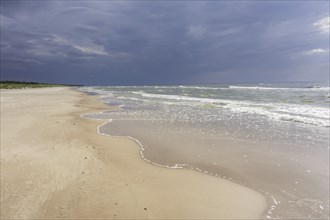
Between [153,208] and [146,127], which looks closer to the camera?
[153,208]

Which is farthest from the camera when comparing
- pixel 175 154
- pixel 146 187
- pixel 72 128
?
pixel 72 128

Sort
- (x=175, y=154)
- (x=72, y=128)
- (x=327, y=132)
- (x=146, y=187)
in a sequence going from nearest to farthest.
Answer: (x=146, y=187), (x=175, y=154), (x=327, y=132), (x=72, y=128)

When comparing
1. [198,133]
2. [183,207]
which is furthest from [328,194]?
[198,133]

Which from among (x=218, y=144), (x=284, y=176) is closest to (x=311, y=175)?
(x=284, y=176)

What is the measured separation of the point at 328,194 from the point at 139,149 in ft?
18.2

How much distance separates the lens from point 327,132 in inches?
443

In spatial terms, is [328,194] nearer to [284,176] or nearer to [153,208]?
[284,176]

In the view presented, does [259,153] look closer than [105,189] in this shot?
No

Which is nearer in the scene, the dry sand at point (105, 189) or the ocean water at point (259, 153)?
the dry sand at point (105, 189)

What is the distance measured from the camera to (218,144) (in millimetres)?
9539

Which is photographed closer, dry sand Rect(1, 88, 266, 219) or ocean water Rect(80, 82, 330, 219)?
dry sand Rect(1, 88, 266, 219)

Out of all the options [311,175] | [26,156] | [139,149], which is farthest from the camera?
[139,149]

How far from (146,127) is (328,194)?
29.1ft

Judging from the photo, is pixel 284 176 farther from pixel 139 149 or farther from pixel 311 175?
pixel 139 149
